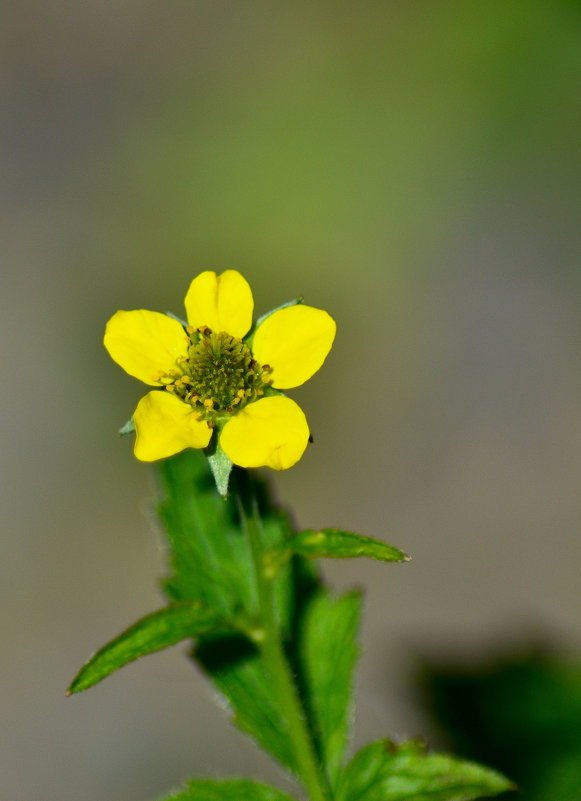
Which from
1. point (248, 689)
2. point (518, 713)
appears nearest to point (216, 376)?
point (248, 689)

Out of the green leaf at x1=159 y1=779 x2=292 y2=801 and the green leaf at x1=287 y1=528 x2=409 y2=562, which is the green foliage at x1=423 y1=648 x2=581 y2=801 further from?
the green leaf at x1=287 y1=528 x2=409 y2=562

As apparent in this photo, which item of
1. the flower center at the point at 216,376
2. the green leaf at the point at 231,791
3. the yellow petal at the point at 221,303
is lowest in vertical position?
the green leaf at the point at 231,791

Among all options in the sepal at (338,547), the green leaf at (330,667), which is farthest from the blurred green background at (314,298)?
the sepal at (338,547)

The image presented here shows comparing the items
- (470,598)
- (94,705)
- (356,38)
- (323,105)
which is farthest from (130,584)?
(356,38)

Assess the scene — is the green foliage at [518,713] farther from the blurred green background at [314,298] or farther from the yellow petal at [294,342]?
the yellow petal at [294,342]

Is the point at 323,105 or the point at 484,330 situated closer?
the point at 484,330

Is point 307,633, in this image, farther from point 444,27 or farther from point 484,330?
point 444,27

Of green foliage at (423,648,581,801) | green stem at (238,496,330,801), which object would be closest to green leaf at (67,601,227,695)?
green stem at (238,496,330,801)
